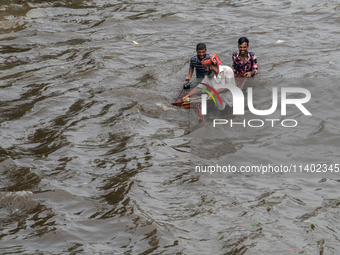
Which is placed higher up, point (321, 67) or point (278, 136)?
point (321, 67)

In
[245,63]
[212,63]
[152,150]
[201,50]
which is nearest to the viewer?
[152,150]

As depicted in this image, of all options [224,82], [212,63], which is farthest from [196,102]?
[212,63]

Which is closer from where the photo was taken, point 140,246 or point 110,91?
point 140,246

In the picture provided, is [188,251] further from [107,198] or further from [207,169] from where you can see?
[207,169]

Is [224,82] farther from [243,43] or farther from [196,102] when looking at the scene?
[243,43]

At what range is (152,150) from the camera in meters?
6.58

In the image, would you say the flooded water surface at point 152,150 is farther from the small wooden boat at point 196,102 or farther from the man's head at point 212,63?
the man's head at point 212,63

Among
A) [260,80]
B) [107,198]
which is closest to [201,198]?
[107,198]

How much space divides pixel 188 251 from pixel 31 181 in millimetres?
2595

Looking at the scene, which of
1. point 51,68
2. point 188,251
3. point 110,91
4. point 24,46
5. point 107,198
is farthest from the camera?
point 24,46

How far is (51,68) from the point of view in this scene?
1052cm

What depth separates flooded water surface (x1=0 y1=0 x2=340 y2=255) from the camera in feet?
14.8

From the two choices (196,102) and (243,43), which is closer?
(196,102)

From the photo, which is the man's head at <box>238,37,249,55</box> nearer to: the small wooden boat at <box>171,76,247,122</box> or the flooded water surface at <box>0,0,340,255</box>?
the small wooden boat at <box>171,76,247,122</box>
